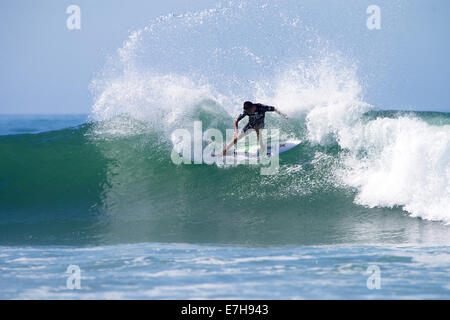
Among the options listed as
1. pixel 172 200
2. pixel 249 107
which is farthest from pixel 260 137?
pixel 172 200

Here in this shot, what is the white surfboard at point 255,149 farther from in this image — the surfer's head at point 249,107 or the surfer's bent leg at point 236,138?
the surfer's head at point 249,107

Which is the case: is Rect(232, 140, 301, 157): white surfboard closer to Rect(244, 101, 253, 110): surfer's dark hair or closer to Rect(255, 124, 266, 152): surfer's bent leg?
Rect(255, 124, 266, 152): surfer's bent leg

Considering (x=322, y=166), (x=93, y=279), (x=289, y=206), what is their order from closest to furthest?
(x=93, y=279), (x=289, y=206), (x=322, y=166)

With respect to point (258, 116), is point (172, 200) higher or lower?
lower

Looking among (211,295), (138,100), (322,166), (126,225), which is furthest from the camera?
(138,100)

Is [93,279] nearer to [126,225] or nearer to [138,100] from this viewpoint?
[126,225]

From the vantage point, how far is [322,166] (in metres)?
10.6

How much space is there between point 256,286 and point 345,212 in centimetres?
395

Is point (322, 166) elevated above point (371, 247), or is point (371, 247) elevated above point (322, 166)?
point (322, 166)

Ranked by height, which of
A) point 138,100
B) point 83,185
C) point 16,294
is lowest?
point 16,294

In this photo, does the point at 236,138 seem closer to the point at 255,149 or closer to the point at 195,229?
the point at 255,149

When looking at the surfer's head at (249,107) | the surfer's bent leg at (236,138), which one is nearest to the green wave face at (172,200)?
the surfer's bent leg at (236,138)

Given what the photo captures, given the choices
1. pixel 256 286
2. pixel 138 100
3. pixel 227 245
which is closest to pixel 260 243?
pixel 227 245

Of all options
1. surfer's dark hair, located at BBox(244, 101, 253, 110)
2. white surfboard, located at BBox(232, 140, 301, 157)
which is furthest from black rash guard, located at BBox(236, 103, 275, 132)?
white surfboard, located at BBox(232, 140, 301, 157)
